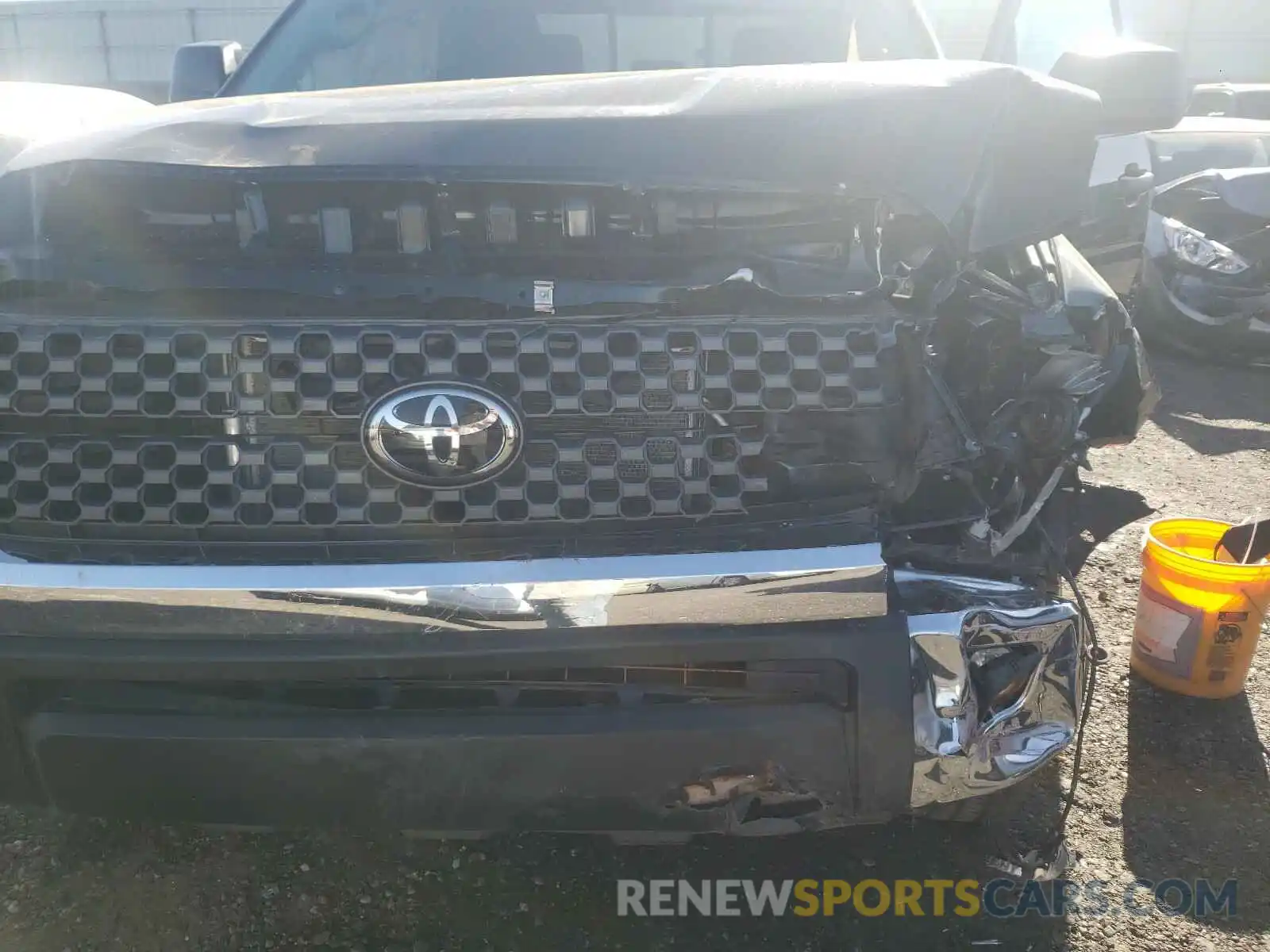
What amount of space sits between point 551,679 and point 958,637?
27.7 inches

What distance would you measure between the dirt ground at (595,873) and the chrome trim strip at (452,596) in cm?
83

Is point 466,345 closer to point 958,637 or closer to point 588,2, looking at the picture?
point 958,637

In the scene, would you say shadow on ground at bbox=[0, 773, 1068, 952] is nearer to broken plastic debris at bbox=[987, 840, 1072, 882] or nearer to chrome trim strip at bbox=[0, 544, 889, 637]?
broken plastic debris at bbox=[987, 840, 1072, 882]

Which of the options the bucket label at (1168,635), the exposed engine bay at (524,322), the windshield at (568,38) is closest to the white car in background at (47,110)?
the windshield at (568,38)

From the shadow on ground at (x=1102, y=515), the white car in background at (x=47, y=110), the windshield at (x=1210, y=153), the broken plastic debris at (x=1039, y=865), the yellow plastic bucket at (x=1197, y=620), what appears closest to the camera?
the broken plastic debris at (x=1039, y=865)

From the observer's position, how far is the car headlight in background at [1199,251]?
7055mm

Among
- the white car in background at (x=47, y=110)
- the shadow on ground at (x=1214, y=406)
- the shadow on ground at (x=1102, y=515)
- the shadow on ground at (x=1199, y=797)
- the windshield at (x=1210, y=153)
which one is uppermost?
the white car in background at (x=47, y=110)

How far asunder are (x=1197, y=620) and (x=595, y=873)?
1821 mm

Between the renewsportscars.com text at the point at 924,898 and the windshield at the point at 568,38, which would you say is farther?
the windshield at the point at 568,38

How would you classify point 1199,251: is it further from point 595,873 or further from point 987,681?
point 595,873

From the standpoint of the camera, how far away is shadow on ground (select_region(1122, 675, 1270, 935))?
244cm

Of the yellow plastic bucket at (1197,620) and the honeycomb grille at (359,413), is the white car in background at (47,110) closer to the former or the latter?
the honeycomb grille at (359,413)

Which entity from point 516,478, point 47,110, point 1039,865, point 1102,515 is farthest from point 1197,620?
point 47,110

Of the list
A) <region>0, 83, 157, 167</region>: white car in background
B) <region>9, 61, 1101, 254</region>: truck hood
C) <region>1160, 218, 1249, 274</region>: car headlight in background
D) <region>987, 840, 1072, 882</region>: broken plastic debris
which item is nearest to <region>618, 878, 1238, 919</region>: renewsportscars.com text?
<region>987, 840, 1072, 882</region>: broken plastic debris
